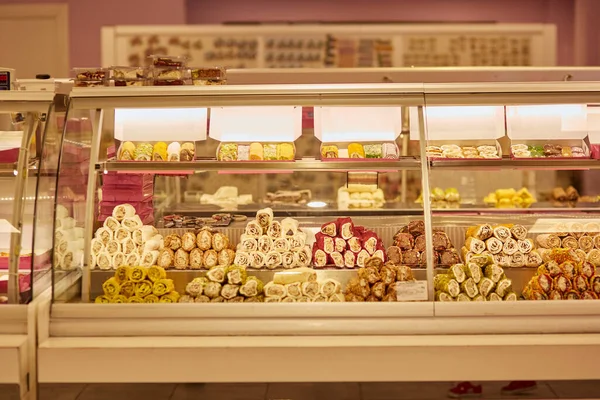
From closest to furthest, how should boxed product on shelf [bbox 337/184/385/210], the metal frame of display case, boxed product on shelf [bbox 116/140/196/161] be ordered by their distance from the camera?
the metal frame of display case, boxed product on shelf [bbox 116/140/196/161], boxed product on shelf [bbox 337/184/385/210]

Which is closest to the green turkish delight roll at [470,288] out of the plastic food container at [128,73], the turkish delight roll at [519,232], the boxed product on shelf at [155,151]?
the turkish delight roll at [519,232]

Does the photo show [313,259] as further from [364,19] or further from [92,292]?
[364,19]

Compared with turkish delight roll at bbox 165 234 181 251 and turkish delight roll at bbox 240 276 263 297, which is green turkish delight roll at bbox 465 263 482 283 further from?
turkish delight roll at bbox 165 234 181 251

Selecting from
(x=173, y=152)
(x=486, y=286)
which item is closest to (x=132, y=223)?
(x=173, y=152)

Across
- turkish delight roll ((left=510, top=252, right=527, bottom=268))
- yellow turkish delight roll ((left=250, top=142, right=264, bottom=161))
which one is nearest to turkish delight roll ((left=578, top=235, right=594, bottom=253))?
turkish delight roll ((left=510, top=252, right=527, bottom=268))

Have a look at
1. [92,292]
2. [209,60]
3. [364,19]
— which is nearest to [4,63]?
[209,60]

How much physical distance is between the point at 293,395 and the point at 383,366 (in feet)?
1.79

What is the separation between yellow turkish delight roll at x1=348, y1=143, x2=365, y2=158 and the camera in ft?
13.3

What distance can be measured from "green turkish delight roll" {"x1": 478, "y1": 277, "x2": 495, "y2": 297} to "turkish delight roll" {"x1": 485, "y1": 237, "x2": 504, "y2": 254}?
0.85 feet

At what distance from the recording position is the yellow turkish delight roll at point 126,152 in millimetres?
3972

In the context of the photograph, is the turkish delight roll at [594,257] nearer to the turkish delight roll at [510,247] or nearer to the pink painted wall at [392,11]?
the turkish delight roll at [510,247]

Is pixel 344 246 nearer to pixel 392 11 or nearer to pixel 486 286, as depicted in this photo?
pixel 486 286

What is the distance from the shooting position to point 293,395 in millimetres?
3641

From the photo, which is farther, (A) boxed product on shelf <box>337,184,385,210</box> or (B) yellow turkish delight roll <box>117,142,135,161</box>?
(A) boxed product on shelf <box>337,184,385,210</box>
